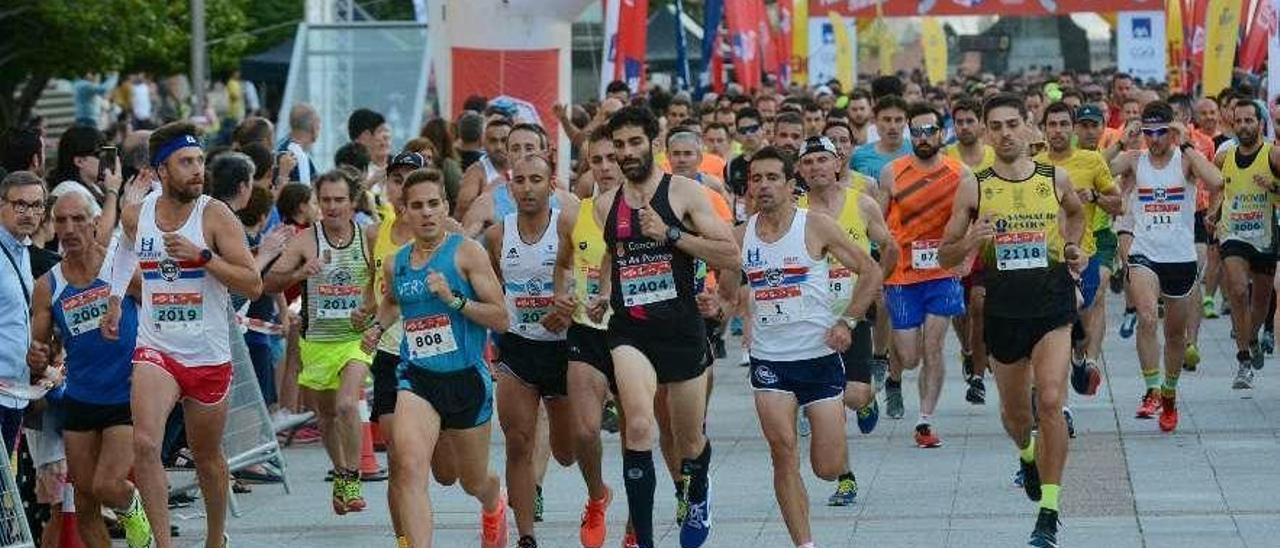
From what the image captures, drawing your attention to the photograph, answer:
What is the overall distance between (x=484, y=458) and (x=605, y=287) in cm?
88

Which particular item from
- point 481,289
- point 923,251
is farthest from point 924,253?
point 481,289

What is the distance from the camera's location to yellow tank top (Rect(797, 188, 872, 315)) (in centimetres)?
1247

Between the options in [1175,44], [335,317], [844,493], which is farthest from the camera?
[1175,44]

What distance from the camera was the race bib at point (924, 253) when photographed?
49.3 feet

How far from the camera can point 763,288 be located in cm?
1096

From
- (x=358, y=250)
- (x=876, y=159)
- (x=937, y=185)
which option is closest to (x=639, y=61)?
(x=876, y=159)

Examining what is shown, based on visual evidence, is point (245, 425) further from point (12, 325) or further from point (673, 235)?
point (673, 235)

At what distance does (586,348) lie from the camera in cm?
1105

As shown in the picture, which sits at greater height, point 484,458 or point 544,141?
point 544,141

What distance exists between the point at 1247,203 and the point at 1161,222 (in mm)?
898

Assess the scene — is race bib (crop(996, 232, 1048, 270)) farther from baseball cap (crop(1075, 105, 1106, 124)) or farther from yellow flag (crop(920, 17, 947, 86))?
yellow flag (crop(920, 17, 947, 86))

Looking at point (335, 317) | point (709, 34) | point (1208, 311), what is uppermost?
point (709, 34)

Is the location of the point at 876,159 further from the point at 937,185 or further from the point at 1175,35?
the point at 1175,35

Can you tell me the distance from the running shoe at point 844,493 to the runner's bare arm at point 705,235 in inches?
82.7
